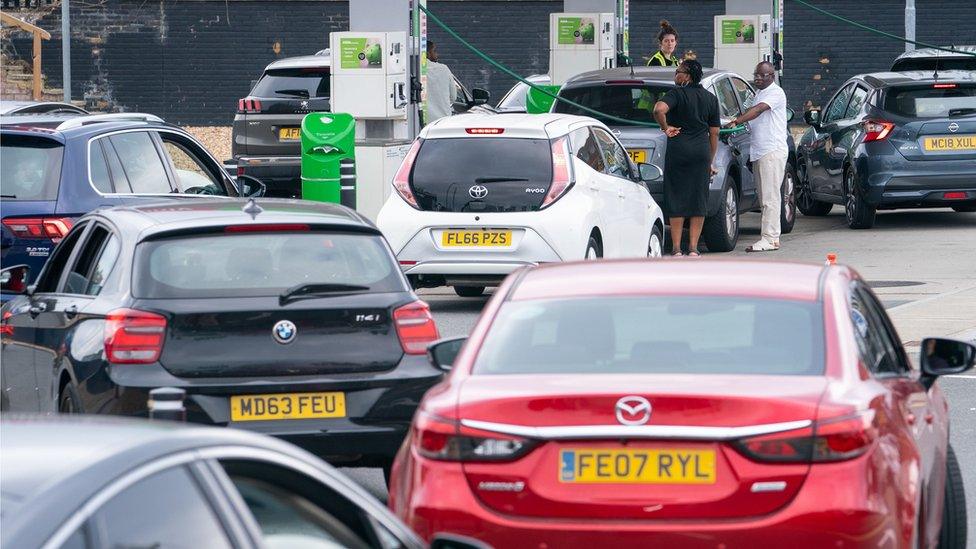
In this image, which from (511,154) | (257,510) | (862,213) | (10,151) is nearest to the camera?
(257,510)

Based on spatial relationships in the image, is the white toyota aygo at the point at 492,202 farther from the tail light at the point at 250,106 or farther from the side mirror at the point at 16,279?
the tail light at the point at 250,106

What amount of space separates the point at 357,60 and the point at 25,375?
10695 millimetres

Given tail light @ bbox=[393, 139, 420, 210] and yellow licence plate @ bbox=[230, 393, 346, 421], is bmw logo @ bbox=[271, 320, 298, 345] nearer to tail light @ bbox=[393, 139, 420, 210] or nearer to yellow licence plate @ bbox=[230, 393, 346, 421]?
yellow licence plate @ bbox=[230, 393, 346, 421]

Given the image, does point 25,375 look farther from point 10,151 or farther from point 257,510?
point 257,510

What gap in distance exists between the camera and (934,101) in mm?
20266

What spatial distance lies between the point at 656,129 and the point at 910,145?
10.8 ft

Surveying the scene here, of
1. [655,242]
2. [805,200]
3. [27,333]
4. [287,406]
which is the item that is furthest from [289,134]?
[287,406]

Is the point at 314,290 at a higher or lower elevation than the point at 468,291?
higher

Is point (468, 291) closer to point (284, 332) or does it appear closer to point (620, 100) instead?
point (620, 100)

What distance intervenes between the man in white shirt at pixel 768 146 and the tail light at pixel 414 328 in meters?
11.5

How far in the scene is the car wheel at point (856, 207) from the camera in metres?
20.8

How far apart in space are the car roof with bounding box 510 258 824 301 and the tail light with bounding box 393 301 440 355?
1.64 meters

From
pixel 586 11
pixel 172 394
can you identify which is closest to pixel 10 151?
pixel 172 394

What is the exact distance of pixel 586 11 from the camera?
26.4 m
